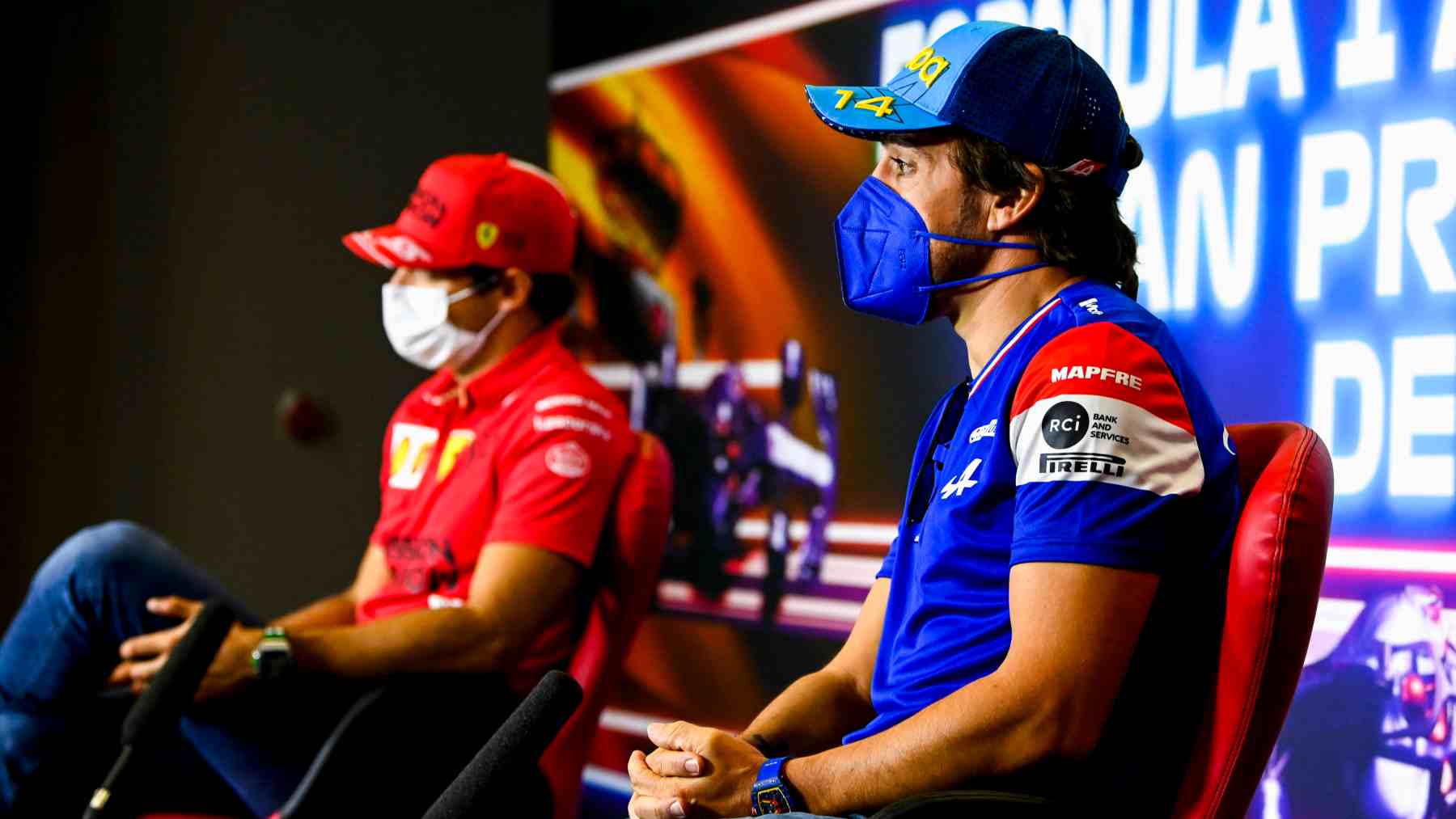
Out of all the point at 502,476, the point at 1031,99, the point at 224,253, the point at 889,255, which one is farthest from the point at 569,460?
the point at 224,253

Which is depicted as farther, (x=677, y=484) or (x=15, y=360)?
(x=15, y=360)

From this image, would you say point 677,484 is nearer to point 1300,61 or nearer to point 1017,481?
point 1300,61

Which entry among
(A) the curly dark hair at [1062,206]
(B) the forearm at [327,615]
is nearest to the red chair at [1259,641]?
(A) the curly dark hair at [1062,206]

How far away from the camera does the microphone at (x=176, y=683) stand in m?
1.80

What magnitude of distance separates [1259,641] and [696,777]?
0.53 metres

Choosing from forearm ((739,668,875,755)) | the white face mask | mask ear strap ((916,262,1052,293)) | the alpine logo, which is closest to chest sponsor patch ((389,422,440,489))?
the white face mask

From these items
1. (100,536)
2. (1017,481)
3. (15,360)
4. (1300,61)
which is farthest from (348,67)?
(1017,481)

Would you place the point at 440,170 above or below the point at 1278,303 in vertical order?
above

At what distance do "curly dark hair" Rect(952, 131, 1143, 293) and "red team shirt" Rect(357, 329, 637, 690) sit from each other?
2.76 feet

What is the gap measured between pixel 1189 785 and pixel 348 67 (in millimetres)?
3024

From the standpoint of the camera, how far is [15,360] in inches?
161

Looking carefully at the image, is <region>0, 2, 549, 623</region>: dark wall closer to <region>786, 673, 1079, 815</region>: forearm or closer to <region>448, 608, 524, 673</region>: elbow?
<region>448, 608, 524, 673</region>: elbow

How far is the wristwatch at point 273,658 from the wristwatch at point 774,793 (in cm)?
94

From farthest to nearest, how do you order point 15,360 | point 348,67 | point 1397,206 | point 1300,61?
1. point 15,360
2. point 348,67
3. point 1300,61
4. point 1397,206
